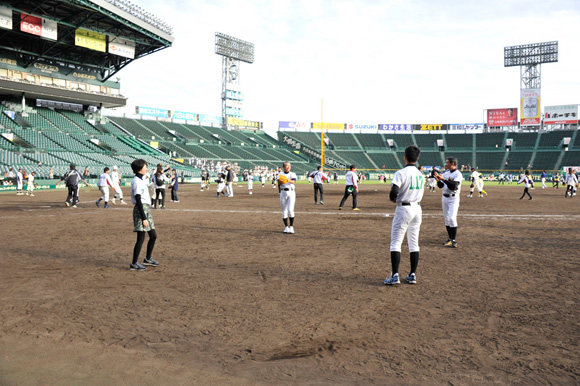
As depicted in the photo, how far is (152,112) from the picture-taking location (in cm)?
7406

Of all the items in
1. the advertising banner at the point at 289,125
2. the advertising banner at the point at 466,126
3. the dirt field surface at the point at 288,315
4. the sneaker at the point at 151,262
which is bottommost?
the dirt field surface at the point at 288,315

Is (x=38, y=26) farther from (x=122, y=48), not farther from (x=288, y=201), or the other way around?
(x=288, y=201)

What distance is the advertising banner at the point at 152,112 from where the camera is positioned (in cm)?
7262

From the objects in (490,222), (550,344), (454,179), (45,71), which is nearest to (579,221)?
(490,222)

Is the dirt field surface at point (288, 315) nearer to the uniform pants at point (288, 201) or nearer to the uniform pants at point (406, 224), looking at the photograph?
the uniform pants at point (406, 224)

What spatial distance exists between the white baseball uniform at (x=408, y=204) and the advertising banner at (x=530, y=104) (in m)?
88.2

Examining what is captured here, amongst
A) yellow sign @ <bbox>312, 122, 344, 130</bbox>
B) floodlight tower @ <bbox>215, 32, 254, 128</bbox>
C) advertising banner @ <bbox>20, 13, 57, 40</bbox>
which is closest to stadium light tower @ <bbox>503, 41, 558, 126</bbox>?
yellow sign @ <bbox>312, 122, 344, 130</bbox>

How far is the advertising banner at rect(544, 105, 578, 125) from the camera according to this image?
81.8 meters

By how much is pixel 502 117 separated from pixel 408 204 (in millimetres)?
93367

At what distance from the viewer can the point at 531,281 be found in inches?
261

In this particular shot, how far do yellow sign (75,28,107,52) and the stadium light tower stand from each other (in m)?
76.2

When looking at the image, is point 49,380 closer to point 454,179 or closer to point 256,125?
point 454,179

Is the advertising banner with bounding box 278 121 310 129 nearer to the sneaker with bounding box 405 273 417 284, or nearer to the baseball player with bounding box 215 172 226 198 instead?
the baseball player with bounding box 215 172 226 198

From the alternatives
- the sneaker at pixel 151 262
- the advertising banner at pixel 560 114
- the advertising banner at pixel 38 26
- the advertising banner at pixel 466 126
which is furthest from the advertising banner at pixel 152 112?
the advertising banner at pixel 560 114
